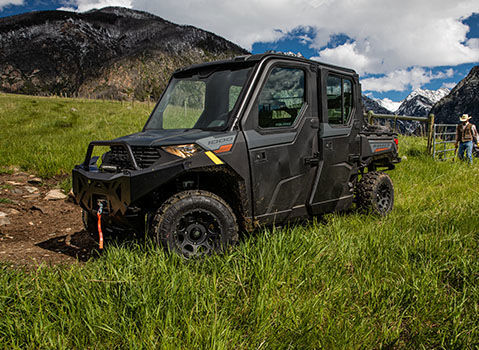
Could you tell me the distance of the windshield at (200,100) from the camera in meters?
3.54

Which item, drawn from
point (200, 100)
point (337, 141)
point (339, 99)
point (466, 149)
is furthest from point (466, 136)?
point (200, 100)

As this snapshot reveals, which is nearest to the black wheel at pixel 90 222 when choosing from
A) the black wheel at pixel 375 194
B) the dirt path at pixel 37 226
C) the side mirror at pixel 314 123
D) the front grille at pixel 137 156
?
the dirt path at pixel 37 226

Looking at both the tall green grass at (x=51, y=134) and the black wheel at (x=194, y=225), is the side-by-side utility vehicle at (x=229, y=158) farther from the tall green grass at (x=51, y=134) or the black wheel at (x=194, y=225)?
the tall green grass at (x=51, y=134)

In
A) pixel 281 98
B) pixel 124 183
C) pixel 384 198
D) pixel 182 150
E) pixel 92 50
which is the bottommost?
pixel 384 198

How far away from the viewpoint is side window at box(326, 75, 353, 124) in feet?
14.0

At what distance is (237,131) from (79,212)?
10.6 feet

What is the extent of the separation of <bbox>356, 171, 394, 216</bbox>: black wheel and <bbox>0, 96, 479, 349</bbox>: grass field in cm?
127

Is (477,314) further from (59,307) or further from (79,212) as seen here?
(79,212)

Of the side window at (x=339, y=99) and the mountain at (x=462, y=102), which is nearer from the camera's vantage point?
the side window at (x=339, y=99)

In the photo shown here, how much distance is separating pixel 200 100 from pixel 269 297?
2.30 metres

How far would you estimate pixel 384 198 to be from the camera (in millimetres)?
5199

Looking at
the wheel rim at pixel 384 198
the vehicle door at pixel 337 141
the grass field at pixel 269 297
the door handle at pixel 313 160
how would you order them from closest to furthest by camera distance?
the grass field at pixel 269 297 → the door handle at pixel 313 160 → the vehicle door at pixel 337 141 → the wheel rim at pixel 384 198

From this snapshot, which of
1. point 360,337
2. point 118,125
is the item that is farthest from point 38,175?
point 360,337

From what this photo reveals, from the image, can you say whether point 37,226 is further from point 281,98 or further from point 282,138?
point 281,98
